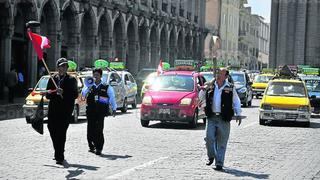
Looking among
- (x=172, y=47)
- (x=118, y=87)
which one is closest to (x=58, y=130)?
(x=118, y=87)

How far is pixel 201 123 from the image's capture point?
21.8 metres

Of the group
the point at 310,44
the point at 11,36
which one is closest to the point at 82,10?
the point at 11,36

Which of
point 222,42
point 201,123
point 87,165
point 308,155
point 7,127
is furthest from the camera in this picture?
point 222,42

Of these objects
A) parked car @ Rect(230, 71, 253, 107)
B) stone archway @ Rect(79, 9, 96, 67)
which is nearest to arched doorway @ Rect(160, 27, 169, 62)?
stone archway @ Rect(79, 9, 96, 67)

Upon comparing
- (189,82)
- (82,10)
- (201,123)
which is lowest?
(201,123)

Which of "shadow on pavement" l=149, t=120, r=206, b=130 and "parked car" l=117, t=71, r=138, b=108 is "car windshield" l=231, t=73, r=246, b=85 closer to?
"parked car" l=117, t=71, r=138, b=108

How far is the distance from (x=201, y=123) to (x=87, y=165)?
1087 cm

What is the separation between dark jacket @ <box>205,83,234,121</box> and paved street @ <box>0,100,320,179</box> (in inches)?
36.3

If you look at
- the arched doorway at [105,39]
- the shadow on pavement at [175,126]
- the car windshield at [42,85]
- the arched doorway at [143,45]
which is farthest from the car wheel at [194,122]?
the arched doorway at [143,45]

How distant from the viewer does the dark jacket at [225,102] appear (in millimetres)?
11234

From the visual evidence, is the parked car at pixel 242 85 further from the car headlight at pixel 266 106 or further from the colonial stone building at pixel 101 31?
the colonial stone building at pixel 101 31

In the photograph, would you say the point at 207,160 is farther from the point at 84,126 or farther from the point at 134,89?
the point at 134,89

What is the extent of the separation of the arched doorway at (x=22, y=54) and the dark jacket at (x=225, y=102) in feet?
84.4

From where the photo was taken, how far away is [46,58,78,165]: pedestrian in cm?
1142
